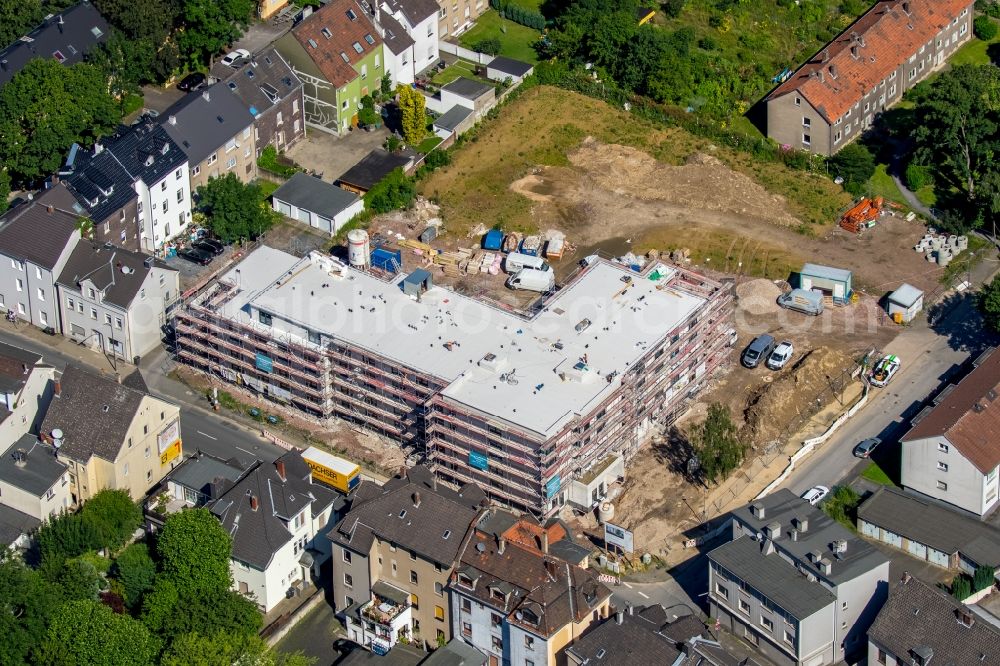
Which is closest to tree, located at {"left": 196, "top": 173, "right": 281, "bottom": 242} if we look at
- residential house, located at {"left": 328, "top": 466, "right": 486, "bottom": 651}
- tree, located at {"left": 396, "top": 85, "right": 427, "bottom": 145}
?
tree, located at {"left": 396, "top": 85, "right": 427, "bottom": 145}

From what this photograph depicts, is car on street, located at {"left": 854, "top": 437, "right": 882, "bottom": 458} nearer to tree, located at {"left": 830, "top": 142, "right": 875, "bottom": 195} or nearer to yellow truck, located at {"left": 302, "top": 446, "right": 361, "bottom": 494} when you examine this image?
tree, located at {"left": 830, "top": 142, "right": 875, "bottom": 195}

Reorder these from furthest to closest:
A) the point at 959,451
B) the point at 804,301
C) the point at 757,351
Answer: the point at 804,301 < the point at 757,351 < the point at 959,451

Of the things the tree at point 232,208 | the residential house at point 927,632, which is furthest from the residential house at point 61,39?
the residential house at point 927,632

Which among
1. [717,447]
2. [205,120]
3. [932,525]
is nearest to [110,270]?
[205,120]

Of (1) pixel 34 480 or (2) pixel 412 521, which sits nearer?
(2) pixel 412 521

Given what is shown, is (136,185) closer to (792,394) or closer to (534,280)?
(534,280)

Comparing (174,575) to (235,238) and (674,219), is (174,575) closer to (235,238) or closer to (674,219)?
(235,238)

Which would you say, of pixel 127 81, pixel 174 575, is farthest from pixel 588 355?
pixel 127 81
